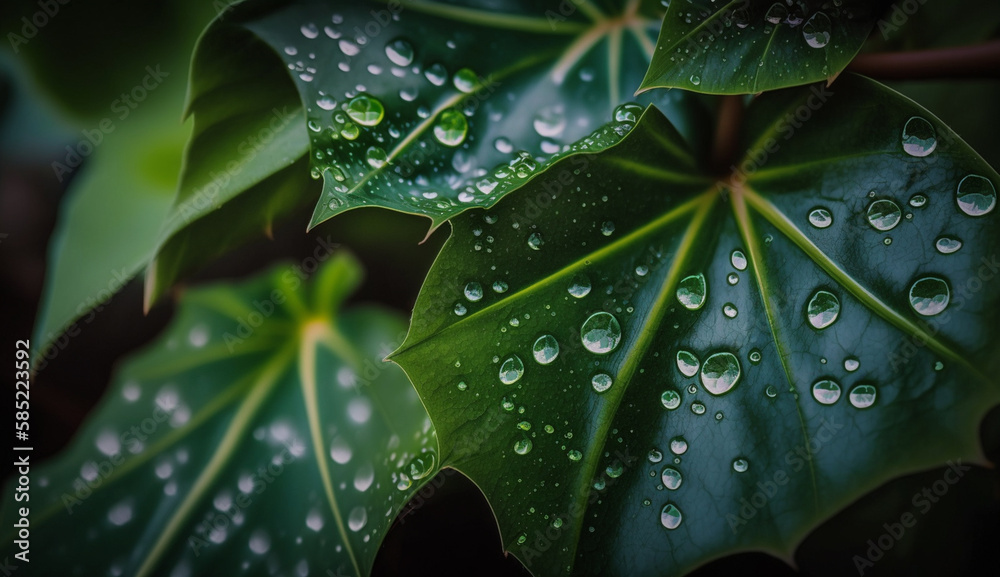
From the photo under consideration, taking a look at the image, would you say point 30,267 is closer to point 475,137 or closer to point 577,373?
point 475,137

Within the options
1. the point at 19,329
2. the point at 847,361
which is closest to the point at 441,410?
the point at 847,361

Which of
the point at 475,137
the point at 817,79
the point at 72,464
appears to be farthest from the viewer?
the point at 72,464

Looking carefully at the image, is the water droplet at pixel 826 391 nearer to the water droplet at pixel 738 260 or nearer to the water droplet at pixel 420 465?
the water droplet at pixel 738 260

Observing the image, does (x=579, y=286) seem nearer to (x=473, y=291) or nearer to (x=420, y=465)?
(x=473, y=291)

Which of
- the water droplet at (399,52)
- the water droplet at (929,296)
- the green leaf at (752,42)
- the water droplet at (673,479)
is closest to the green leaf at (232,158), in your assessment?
the water droplet at (399,52)

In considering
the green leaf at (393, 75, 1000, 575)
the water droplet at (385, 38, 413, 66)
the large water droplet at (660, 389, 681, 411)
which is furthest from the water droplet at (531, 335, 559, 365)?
the water droplet at (385, 38, 413, 66)
